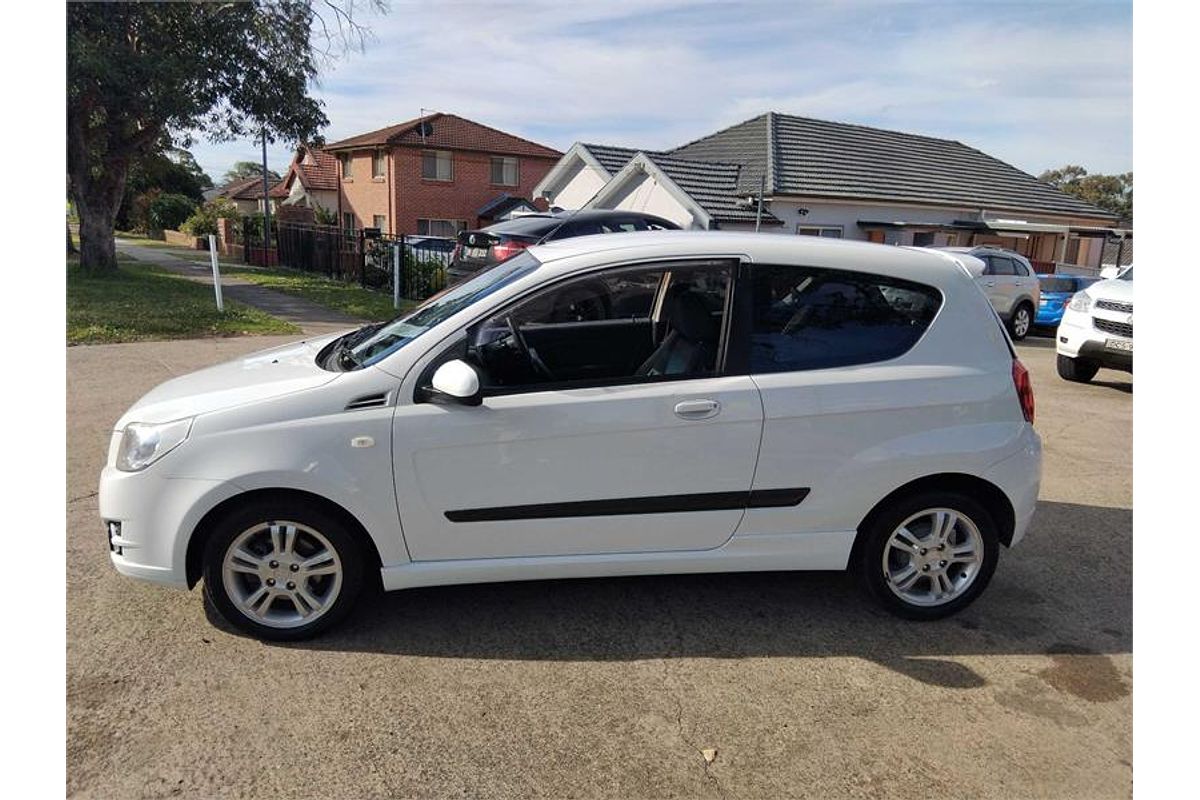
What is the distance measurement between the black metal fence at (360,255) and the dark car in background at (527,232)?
216 cm

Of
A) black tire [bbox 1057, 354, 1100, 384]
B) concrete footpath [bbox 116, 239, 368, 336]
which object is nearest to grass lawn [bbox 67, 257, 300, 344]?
concrete footpath [bbox 116, 239, 368, 336]

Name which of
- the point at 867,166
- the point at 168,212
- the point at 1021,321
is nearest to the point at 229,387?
the point at 1021,321

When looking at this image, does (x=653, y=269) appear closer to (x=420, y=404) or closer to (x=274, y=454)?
(x=420, y=404)

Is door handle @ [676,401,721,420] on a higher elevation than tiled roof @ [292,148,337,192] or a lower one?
lower

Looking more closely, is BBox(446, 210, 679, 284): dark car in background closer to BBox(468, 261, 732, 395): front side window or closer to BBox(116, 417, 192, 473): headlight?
BBox(468, 261, 732, 395): front side window

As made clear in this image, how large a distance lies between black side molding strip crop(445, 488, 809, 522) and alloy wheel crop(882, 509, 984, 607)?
1.95ft

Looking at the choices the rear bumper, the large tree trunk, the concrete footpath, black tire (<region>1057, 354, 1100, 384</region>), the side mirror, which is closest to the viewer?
the side mirror

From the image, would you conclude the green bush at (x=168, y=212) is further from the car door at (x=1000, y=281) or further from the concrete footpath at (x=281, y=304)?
the car door at (x=1000, y=281)

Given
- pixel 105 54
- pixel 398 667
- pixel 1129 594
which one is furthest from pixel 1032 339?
pixel 105 54

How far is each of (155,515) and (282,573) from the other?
0.55 m

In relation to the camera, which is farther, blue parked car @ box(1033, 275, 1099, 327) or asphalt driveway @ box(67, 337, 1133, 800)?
blue parked car @ box(1033, 275, 1099, 327)

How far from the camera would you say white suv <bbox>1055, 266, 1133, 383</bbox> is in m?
9.30

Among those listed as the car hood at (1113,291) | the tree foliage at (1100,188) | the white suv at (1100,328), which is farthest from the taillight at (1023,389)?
the tree foliage at (1100,188)

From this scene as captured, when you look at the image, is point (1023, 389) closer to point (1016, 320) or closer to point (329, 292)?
point (1016, 320)
